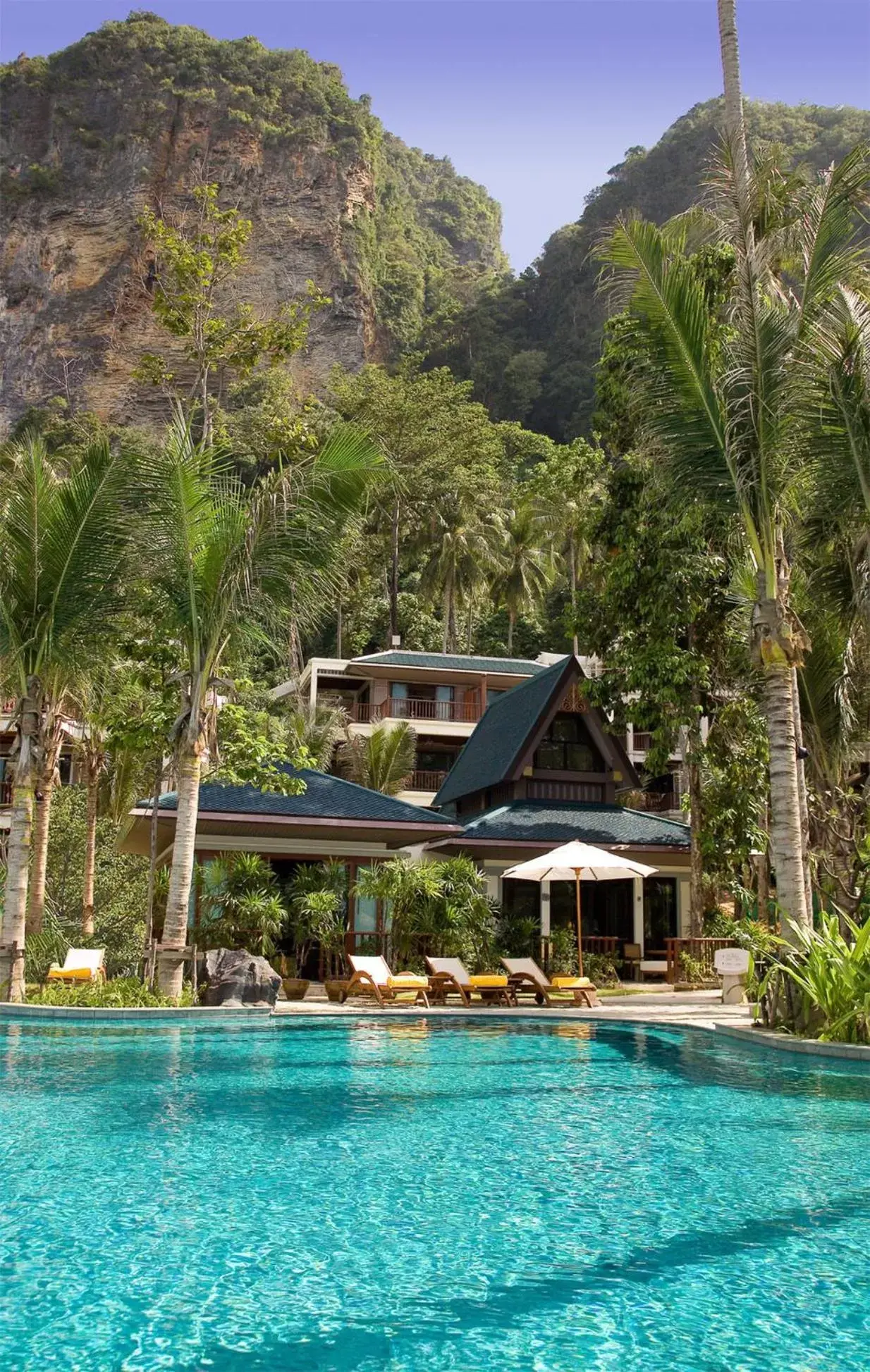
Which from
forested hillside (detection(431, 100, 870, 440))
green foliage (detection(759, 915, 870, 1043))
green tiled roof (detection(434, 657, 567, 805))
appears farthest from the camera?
forested hillside (detection(431, 100, 870, 440))

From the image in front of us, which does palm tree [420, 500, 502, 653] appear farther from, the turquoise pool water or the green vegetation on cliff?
the turquoise pool water

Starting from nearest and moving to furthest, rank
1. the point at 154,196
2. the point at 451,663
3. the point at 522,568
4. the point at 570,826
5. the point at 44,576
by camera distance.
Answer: the point at 44,576, the point at 570,826, the point at 451,663, the point at 522,568, the point at 154,196

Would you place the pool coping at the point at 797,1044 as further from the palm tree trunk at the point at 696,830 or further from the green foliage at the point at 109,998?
the palm tree trunk at the point at 696,830

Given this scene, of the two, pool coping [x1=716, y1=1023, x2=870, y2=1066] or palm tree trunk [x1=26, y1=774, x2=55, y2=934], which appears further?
palm tree trunk [x1=26, y1=774, x2=55, y2=934]

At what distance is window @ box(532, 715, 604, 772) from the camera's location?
83.3 ft

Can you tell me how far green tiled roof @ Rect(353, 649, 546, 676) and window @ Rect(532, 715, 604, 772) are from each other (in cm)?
1704

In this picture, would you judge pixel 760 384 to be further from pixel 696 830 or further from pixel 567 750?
pixel 567 750

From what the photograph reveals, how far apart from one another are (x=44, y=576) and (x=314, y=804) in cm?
678

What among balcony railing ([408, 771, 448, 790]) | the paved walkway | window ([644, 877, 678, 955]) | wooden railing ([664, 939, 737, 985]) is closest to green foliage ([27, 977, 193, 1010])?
the paved walkway

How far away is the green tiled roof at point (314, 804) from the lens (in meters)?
19.4

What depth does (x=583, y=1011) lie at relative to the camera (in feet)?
52.3

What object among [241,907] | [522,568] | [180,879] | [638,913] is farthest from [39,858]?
[522,568]

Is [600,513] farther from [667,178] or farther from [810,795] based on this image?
[667,178]

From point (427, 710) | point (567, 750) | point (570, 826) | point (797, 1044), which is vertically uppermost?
point (427, 710)
